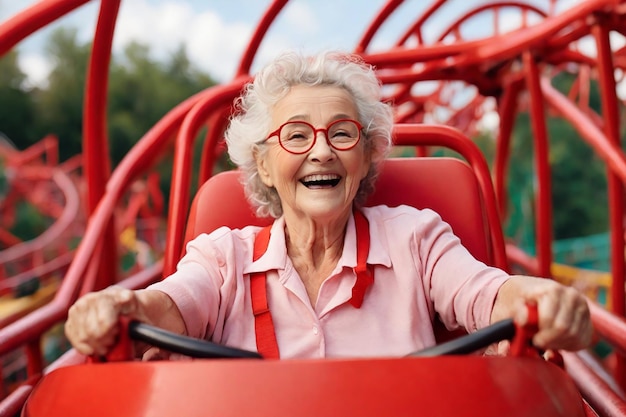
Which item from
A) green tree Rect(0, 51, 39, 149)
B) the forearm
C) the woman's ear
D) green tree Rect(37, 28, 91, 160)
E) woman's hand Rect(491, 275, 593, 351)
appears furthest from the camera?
green tree Rect(37, 28, 91, 160)

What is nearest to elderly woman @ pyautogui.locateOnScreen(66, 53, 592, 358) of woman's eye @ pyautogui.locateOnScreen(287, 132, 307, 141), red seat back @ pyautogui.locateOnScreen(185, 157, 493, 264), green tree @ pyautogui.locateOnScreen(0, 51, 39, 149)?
woman's eye @ pyautogui.locateOnScreen(287, 132, 307, 141)

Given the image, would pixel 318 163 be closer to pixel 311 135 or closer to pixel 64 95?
pixel 311 135

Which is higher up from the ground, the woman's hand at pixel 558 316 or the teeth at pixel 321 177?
the teeth at pixel 321 177

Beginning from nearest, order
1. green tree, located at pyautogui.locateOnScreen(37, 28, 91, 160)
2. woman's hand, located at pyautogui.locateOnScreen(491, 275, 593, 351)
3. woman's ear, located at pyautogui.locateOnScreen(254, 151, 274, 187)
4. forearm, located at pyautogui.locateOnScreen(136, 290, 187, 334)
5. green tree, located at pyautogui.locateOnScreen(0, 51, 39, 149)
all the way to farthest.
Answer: woman's hand, located at pyautogui.locateOnScreen(491, 275, 593, 351)
forearm, located at pyautogui.locateOnScreen(136, 290, 187, 334)
woman's ear, located at pyautogui.locateOnScreen(254, 151, 274, 187)
green tree, located at pyautogui.locateOnScreen(0, 51, 39, 149)
green tree, located at pyautogui.locateOnScreen(37, 28, 91, 160)

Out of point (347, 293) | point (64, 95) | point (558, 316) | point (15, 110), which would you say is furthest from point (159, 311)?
point (64, 95)

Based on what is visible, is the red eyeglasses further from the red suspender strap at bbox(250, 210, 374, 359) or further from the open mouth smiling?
the red suspender strap at bbox(250, 210, 374, 359)

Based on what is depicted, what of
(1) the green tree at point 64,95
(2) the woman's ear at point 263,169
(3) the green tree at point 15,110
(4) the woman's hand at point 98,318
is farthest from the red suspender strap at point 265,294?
(3) the green tree at point 15,110

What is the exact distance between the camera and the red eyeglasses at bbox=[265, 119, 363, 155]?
107cm

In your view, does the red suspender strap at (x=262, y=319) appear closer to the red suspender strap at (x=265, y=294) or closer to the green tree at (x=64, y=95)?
the red suspender strap at (x=265, y=294)

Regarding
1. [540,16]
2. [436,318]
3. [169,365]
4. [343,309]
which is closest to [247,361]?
[169,365]

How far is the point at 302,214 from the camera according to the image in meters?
1.16

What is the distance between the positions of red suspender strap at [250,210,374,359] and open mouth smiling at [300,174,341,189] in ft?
0.42

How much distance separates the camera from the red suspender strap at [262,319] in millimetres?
1047

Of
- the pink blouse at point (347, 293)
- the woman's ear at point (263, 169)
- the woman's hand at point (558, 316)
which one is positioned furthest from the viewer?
the woman's ear at point (263, 169)
